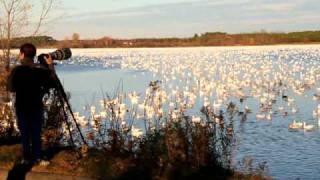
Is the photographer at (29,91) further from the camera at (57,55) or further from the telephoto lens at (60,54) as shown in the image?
the telephoto lens at (60,54)

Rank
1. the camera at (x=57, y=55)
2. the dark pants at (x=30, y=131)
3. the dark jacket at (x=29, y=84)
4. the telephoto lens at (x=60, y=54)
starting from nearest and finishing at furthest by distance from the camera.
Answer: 1. the dark jacket at (x=29, y=84)
2. the dark pants at (x=30, y=131)
3. the camera at (x=57, y=55)
4. the telephoto lens at (x=60, y=54)

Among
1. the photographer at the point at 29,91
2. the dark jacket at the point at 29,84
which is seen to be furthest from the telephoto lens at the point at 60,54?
the dark jacket at the point at 29,84

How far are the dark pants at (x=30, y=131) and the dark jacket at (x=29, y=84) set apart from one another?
0.08 m

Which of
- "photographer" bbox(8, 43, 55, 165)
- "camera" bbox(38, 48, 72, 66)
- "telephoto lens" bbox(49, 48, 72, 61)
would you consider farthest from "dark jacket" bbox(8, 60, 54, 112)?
"telephoto lens" bbox(49, 48, 72, 61)

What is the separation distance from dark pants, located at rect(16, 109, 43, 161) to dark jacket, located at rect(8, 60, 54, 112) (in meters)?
0.08

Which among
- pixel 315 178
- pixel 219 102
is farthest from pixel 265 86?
pixel 315 178

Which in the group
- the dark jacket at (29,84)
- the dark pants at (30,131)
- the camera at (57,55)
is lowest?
the dark pants at (30,131)

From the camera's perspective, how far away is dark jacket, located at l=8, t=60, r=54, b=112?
841 cm

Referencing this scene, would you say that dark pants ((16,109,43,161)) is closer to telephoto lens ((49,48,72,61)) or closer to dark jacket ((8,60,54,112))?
dark jacket ((8,60,54,112))

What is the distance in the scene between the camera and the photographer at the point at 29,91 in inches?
332

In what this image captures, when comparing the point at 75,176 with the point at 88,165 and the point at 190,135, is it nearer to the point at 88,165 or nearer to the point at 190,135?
the point at 88,165

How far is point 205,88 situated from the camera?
1094 inches

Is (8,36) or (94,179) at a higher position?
(8,36)

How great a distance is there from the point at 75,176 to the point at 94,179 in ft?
0.87
